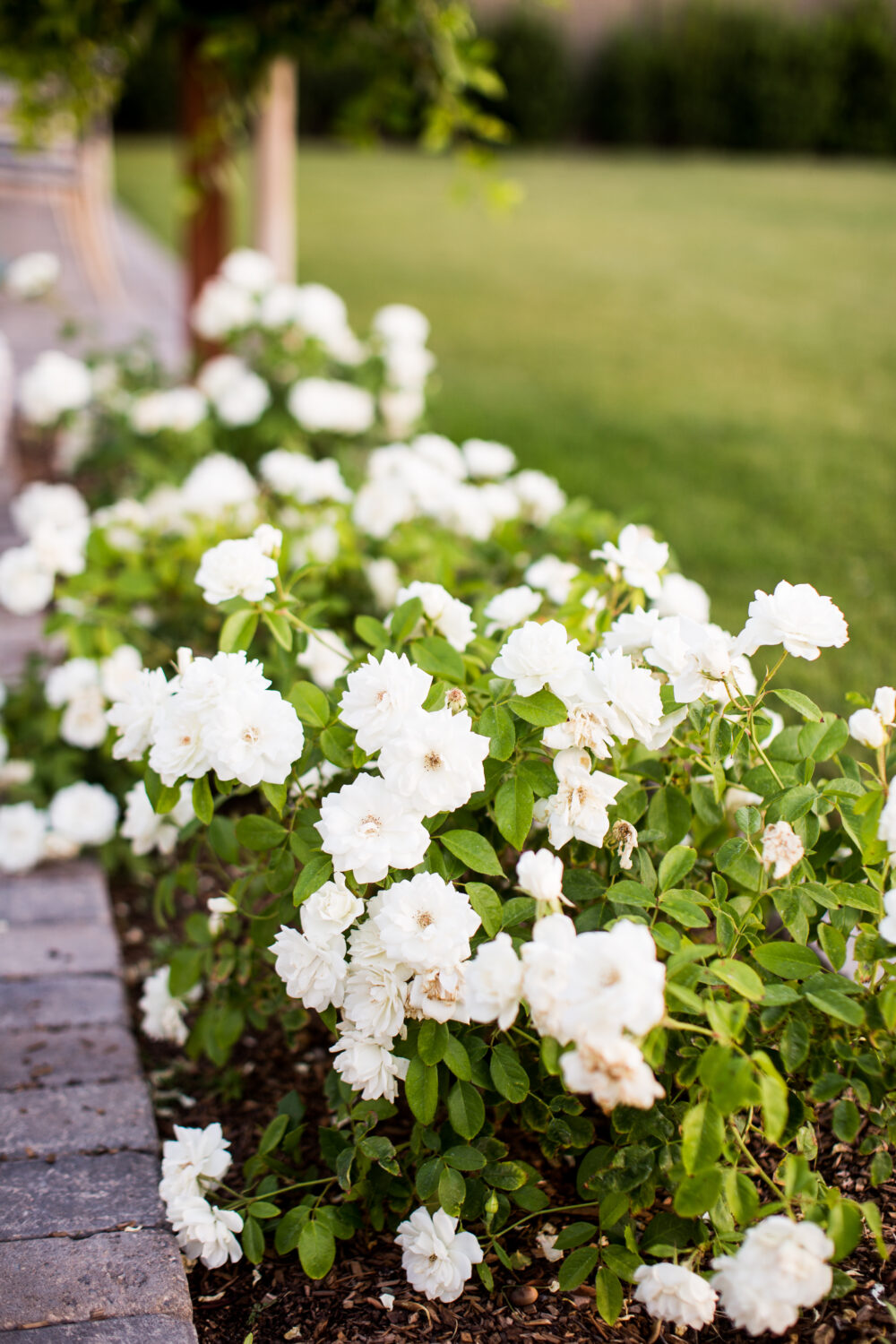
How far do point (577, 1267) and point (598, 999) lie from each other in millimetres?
443

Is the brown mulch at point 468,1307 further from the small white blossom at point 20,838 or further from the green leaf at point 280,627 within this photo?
the small white blossom at point 20,838

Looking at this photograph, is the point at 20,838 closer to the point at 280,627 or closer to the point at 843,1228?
the point at 280,627

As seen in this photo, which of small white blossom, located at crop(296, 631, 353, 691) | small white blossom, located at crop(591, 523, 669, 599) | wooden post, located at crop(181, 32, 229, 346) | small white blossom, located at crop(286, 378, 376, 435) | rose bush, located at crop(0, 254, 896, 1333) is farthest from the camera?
wooden post, located at crop(181, 32, 229, 346)

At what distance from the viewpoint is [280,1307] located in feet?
4.32

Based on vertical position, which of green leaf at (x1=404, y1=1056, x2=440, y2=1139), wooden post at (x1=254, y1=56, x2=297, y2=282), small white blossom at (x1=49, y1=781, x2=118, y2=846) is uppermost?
wooden post at (x1=254, y1=56, x2=297, y2=282)

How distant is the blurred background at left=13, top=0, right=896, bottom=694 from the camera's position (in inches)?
144

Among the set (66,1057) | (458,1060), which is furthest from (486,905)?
(66,1057)

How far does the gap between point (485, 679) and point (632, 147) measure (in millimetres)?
15596

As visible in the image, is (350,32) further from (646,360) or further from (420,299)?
(420,299)

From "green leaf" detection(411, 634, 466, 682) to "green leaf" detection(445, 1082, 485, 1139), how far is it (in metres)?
0.47

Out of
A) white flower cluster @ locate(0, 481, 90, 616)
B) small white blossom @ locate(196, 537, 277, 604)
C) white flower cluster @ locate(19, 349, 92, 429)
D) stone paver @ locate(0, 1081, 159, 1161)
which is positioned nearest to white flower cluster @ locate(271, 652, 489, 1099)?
small white blossom @ locate(196, 537, 277, 604)

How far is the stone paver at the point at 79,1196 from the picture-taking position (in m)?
1.35

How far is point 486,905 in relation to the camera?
1.22 metres

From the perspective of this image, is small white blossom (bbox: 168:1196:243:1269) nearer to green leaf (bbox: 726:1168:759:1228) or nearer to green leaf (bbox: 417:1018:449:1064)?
green leaf (bbox: 417:1018:449:1064)
